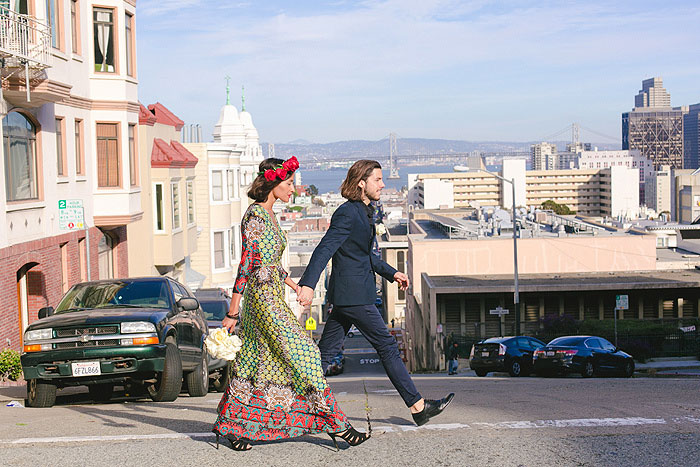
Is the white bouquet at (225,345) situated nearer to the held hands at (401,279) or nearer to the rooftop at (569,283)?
the held hands at (401,279)

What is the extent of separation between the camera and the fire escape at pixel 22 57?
18078 mm

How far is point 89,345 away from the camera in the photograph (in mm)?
10695

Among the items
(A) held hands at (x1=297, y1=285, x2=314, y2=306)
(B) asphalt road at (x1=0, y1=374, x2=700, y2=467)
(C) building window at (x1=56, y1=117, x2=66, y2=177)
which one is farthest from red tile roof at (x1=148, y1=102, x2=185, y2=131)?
(A) held hands at (x1=297, y1=285, x2=314, y2=306)

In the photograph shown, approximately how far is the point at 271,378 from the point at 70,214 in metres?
10.3

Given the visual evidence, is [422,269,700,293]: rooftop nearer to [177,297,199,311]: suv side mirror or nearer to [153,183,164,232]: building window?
[153,183,164,232]: building window

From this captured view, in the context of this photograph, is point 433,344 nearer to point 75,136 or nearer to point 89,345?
point 75,136

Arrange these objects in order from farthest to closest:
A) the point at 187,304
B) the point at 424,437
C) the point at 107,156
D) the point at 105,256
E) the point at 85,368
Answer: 1. the point at 105,256
2. the point at 107,156
3. the point at 187,304
4. the point at 85,368
5. the point at 424,437

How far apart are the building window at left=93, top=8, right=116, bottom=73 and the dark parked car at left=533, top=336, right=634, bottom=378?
14020 mm

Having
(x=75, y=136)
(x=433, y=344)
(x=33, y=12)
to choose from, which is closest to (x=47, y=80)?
(x=33, y=12)

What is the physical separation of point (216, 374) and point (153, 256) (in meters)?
15.1

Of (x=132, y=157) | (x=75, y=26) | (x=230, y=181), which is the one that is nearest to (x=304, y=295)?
(x=75, y=26)

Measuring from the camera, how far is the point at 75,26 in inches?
959

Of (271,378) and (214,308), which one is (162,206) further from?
Answer: (271,378)

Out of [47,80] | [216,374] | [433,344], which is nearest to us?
[216,374]
